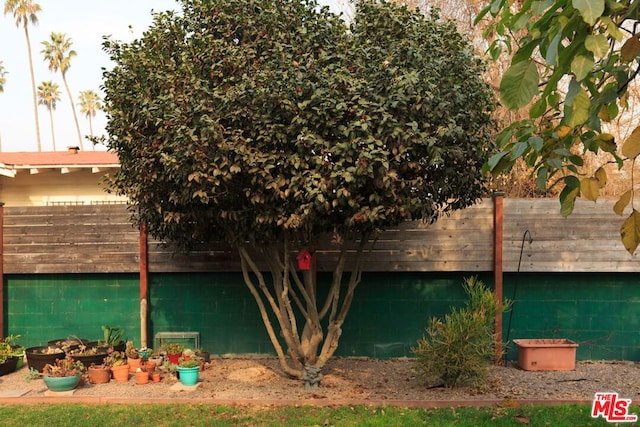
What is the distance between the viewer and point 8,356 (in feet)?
25.6

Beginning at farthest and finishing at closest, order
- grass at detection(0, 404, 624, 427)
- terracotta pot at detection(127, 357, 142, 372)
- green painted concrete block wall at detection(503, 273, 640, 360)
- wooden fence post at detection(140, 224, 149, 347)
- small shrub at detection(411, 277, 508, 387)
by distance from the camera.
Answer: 1. wooden fence post at detection(140, 224, 149, 347)
2. green painted concrete block wall at detection(503, 273, 640, 360)
3. terracotta pot at detection(127, 357, 142, 372)
4. small shrub at detection(411, 277, 508, 387)
5. grass at detection(0, 404, 624, 427)

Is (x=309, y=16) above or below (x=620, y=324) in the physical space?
above

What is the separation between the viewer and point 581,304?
8.02 metres

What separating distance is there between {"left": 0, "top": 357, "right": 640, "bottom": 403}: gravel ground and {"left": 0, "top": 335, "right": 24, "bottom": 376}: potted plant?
0.10 metres

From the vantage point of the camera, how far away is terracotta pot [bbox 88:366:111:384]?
23.7 feet

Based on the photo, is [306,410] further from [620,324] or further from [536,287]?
[620,324]

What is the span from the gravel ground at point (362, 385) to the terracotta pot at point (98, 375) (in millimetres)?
95

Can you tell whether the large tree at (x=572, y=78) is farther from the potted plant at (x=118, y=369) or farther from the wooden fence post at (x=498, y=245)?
the potted plant at (x=118, y=369)

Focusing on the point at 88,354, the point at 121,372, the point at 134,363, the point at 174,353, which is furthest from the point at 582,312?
the point at 88,354

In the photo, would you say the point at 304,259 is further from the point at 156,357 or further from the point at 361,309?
the point at 156,357

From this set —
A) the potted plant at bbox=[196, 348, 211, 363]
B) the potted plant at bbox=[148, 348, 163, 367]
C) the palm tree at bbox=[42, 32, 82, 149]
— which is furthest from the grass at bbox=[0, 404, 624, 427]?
the palm tree at bbox=[42, 32, 82, 149]

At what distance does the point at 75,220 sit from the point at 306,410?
4.61 metres

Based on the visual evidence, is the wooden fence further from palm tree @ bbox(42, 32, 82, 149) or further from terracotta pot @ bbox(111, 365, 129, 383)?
palm tree @ bbox(42, 32, 82, 149)

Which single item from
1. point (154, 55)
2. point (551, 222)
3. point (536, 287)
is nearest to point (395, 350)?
point (536, 287)
